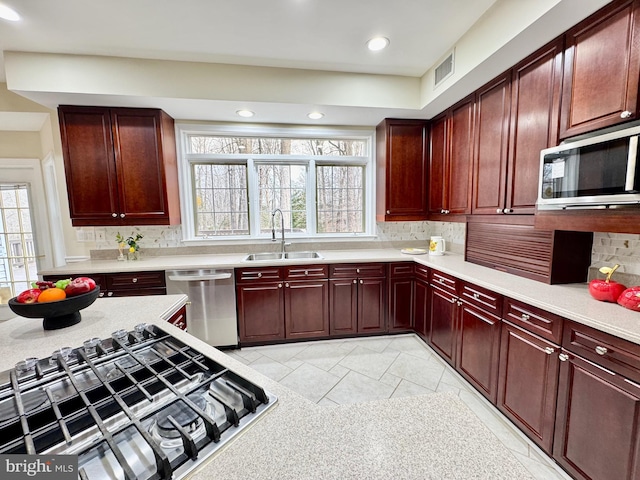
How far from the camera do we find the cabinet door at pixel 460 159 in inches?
98.0

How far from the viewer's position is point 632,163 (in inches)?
48.2

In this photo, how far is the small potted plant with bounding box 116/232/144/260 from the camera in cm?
295

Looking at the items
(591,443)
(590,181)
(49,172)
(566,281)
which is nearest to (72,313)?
(591,443)

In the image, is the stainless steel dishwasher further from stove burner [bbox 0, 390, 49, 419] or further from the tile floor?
stove burner [bbox 0, 390, 49, 419]

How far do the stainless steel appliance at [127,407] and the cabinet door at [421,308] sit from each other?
239cm

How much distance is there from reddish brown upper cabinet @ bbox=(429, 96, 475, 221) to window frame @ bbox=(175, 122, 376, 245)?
73 cm

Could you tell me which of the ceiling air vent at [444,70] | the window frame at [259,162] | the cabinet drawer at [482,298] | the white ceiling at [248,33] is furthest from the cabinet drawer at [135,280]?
the ceiling air vent at [444,70]

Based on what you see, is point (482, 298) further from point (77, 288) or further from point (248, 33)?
point (248, 33)

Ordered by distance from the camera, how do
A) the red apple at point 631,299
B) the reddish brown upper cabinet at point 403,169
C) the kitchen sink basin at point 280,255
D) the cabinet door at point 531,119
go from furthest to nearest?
the kitchen sink basin at point 280,255 → the reddish brown upper cabinet at point 403,169 → the cabinet door at point 531,119 → the red apple at point 631,299

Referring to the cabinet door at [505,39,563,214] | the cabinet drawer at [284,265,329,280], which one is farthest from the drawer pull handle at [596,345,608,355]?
the cabinet drawer at [284,265,329,280]

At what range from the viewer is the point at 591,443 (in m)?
1.31

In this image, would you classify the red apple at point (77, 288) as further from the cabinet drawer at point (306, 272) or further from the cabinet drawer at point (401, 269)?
the cabinet drawer at point (401, 269)

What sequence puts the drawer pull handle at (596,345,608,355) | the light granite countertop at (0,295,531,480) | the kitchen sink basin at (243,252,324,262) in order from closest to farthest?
the light granite countertop at (0,295,531,480), the drawer pull handle at (596,345,608,355), the kitchen sink basin at (243,252,324,262)

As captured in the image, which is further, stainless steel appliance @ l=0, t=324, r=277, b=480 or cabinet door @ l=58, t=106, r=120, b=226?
cabinet door @ l=58, t=106, r=120, b=226
